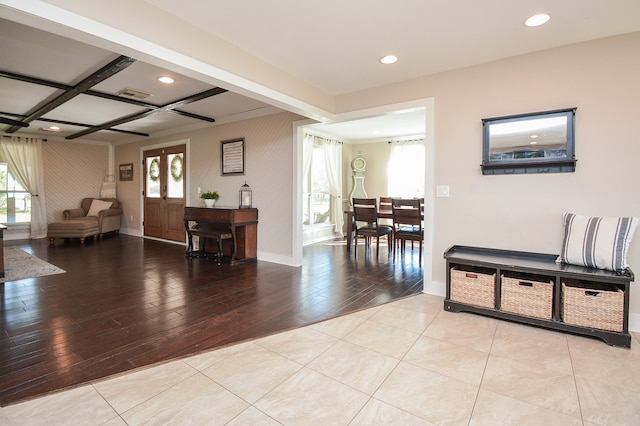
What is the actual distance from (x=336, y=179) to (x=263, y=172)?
268 centimetres

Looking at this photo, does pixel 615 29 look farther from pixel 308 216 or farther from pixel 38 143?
pixel 38 143

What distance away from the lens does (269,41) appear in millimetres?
2699

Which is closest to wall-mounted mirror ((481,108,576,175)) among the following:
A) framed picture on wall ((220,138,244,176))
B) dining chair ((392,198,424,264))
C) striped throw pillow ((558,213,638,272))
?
striped throw pillow ((558,213,638,272))

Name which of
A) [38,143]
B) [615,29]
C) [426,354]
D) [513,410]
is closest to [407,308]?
[426,354]

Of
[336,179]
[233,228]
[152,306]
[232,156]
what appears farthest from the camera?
[336,179]

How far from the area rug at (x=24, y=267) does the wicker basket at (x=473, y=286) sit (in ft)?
15.8

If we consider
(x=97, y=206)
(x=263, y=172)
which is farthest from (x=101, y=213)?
(x=263, y=172)

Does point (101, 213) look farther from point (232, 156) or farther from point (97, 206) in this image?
point (232, 156)

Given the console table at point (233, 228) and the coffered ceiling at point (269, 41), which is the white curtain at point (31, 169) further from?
the console table at point (233, 228)

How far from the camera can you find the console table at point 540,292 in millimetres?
2227

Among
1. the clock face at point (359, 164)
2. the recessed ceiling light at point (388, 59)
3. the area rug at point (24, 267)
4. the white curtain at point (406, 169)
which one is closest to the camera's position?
the recessed ceiling light at point (388, 59)

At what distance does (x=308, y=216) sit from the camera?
679 centimetres

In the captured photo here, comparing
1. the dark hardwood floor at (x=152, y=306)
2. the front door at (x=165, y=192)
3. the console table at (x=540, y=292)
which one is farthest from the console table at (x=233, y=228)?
the console table at (x=540, y=292)

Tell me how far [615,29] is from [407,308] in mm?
2793
